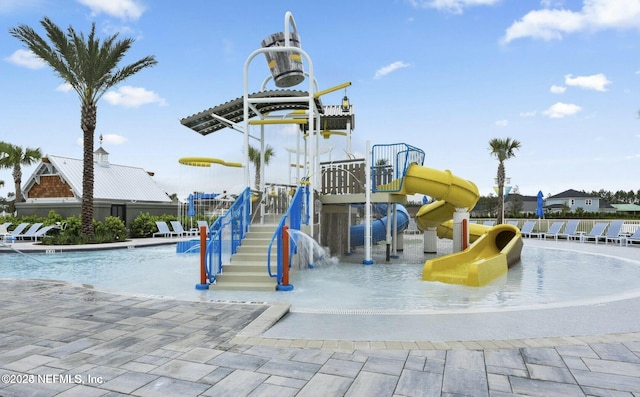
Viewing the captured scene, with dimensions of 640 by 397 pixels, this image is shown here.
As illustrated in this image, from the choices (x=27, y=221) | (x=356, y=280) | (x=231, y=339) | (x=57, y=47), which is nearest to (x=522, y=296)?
(x=356, y=280)

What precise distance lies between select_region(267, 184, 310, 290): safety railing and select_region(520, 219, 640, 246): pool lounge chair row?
1566cm

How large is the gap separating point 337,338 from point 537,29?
1199 centimetres

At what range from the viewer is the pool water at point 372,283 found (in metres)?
6.57

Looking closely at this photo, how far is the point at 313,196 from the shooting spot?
37.4ft

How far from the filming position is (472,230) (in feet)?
51.7

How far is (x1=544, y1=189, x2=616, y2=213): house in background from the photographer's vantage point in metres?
63.0

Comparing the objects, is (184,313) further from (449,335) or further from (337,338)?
(449,335)

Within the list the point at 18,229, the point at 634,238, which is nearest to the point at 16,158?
the point at 18,229

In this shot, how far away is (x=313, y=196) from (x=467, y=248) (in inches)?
171

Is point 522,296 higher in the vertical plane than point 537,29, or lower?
lower

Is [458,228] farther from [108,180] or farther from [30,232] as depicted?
[108,180]

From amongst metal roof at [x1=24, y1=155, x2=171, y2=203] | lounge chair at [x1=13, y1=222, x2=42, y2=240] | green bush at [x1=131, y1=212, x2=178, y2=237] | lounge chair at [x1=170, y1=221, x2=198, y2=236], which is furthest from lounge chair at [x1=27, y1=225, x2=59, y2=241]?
lounge chair at [x1=170, y1=221, x2=198, y2=236]

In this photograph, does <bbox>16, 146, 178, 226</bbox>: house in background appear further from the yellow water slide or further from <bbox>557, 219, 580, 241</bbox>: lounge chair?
<bbox>557, 219, 580, 241</bbox>: lounge chair

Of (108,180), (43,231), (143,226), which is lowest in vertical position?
(43,231)
